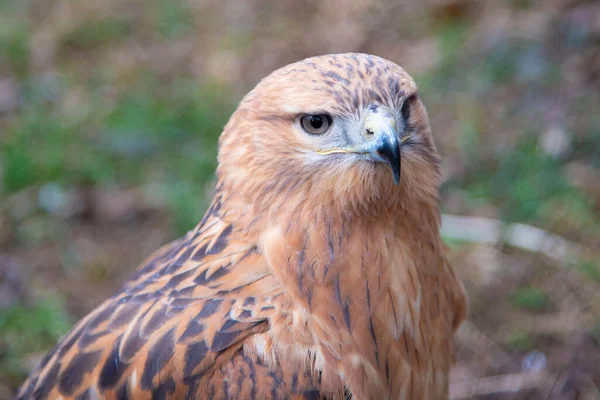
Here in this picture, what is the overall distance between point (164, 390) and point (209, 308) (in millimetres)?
300

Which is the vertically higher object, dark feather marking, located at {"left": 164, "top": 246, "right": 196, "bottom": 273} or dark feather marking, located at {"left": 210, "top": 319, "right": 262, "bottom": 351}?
dark feather marking, located at {"left": 164, "top": 246, "right": 196, "bottom": 273}

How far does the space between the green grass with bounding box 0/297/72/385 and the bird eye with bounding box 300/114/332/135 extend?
2373 millimetres

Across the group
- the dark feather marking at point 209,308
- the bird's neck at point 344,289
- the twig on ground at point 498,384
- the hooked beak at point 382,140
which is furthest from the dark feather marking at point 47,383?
the twig on ground at point 498,384

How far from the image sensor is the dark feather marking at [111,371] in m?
2.47

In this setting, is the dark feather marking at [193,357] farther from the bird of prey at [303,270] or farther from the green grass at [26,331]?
the green grass at [26,331]

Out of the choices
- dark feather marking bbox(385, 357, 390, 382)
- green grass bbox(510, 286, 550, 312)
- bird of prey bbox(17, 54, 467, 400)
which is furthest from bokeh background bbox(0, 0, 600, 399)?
bird of prey bbox(17, 54, 467, 400)

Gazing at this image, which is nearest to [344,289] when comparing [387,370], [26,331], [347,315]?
[347,315]

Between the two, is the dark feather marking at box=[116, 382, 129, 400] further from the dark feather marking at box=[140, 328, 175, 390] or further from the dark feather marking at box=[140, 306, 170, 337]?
the dark feather marking at box=[140, 306, 170, 337]

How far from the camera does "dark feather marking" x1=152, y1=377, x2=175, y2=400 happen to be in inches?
93.7

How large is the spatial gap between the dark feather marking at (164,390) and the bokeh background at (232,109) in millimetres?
1834

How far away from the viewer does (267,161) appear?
2475 millimetres

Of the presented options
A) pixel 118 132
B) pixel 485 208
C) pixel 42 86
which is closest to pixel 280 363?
pixel 485 208

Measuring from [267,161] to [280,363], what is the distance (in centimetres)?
67

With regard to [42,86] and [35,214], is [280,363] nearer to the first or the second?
[35,214]
